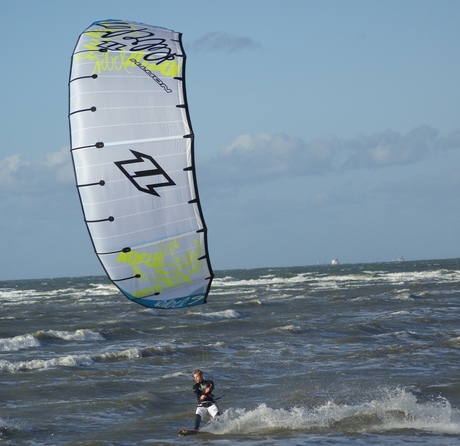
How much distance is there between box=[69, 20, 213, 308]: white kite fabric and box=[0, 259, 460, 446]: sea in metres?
3.12

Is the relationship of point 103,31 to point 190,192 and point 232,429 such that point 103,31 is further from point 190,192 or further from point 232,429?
point 232,429

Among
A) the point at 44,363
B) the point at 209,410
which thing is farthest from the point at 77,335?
the point at 209,410

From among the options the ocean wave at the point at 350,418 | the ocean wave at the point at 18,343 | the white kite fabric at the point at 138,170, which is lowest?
the ocean wave at the point at 350,418

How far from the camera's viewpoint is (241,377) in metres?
20.3

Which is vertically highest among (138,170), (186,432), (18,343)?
(138,170)

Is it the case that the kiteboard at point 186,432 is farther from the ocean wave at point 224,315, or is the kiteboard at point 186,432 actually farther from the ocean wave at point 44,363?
the ocean wave at point 224,315

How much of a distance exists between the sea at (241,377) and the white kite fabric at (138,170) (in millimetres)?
3122

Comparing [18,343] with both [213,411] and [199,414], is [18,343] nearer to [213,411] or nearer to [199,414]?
[199,414]

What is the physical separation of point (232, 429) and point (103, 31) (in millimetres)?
6370

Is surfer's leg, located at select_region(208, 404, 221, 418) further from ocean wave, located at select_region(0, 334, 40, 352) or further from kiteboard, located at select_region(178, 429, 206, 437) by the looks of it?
ocean wave, located at select_region(0, 334, 40, 352)

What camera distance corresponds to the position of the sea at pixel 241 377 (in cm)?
1488

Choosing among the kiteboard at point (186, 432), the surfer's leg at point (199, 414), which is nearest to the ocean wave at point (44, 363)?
the kiteboard at point (186, 432)

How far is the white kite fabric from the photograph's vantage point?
39.0ft

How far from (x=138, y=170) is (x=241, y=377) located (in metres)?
9.35
